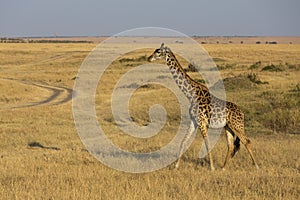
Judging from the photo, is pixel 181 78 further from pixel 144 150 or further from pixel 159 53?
pixel 144 150

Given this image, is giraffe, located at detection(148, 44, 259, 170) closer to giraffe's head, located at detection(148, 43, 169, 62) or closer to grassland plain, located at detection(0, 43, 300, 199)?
giraffe's head, located at detection(148, 43, 169, 62)

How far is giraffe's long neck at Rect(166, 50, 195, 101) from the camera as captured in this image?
1187 cm

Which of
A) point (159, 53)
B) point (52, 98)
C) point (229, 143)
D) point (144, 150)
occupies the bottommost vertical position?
point (144, 150)

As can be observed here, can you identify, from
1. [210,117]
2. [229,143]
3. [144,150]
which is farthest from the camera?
[144,150]

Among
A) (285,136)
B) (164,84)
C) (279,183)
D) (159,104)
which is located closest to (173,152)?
(279,183)

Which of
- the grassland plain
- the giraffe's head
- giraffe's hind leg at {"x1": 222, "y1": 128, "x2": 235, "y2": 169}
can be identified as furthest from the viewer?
the giraffe's head

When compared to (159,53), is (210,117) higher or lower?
lower

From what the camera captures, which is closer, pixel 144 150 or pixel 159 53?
pixel 159 53

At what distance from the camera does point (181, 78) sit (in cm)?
1205

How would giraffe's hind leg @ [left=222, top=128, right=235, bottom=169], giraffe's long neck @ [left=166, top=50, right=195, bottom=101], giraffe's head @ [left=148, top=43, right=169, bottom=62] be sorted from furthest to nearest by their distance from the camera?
giraffe's long neck @ [left=166, top=50, right=195, bottom=101], giraffe's head @ [left=148, top=43, right=169, bottom=62], giraffe's hind leg @ [left=222, top=128, right=235, bottom=169]

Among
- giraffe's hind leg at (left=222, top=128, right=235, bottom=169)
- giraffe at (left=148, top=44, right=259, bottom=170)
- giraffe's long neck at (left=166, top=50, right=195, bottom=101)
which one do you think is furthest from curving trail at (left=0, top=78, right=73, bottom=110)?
giraffe's hind leg at (left=222, top=128, right=235, bottom=169)

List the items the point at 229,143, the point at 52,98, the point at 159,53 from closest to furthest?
→ the point at 229,143 → the point at 159,53 → the point at 52,98

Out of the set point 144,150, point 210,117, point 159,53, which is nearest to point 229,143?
Answer: point 210,117

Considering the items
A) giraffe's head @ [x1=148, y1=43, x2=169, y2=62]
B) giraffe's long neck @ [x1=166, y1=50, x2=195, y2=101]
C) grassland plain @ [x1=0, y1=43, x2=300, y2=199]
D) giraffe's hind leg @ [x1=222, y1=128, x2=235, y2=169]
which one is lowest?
grassland plain @ [x1=0, y1=43, x2=300, y2=199]
